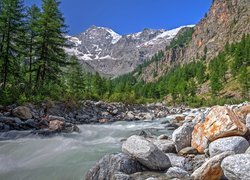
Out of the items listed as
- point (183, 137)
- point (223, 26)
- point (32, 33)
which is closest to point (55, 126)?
point (183, 137)

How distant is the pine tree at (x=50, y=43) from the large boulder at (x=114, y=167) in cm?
2274

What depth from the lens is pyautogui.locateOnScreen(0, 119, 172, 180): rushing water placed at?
9219 mm

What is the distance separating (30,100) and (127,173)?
15.4 metres

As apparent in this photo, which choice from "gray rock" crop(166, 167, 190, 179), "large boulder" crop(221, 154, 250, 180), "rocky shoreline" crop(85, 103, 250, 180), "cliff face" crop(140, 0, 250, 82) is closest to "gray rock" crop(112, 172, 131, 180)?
"rocky shoreline" crop(85, 103, 250, 180)

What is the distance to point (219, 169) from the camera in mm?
7172

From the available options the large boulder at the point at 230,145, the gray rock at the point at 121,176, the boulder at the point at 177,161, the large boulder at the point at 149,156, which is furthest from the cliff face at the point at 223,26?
the gray rock at the point at 121,176

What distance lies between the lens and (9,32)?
2817 cm

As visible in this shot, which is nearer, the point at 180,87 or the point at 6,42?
the point at 6,42

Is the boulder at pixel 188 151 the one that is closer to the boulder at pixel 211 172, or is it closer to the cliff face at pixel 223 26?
the boulder at pixel 211 172

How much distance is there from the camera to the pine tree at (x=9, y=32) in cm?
2753

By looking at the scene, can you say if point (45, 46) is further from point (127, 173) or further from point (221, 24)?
point (221, 24)

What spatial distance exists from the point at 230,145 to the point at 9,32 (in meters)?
26.0

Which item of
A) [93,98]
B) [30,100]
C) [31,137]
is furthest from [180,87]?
[31,137]

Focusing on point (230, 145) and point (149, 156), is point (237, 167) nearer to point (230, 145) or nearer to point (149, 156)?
point (230, 145)
